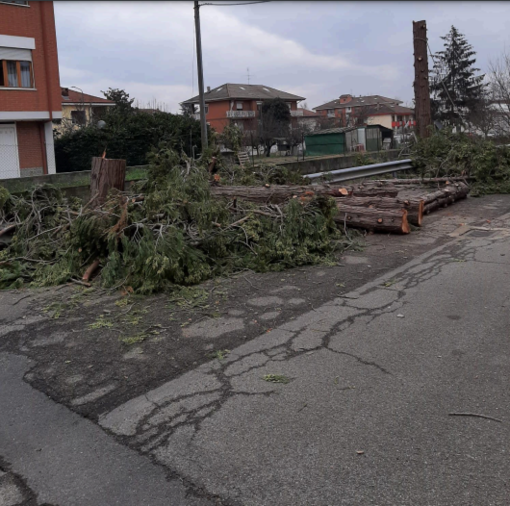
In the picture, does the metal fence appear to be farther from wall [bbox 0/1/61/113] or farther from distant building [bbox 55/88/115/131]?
distant building [bbox 55/88/115/131]

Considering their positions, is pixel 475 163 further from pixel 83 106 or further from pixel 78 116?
pixel 78 116

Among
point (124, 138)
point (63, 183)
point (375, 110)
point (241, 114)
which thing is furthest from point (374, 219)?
point (375, 110)

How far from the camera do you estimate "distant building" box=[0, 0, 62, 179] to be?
26.2 m

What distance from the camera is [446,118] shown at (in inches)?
1916

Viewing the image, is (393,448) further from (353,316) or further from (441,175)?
(441,175)

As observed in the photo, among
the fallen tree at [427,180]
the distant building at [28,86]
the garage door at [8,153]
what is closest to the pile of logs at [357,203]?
the fallen tree at [427,180]

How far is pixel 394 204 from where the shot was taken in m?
9.73

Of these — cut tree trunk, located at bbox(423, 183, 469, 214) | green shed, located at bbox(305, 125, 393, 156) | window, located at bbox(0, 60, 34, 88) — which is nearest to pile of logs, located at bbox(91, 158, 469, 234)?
cut tree trunk, located at bbox(423, 183, 469, 214)

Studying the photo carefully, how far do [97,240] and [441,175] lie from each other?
10.7 metres

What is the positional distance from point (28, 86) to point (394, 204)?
2357cm

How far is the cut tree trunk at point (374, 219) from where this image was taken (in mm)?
9406

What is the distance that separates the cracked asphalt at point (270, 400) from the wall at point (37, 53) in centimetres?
2322

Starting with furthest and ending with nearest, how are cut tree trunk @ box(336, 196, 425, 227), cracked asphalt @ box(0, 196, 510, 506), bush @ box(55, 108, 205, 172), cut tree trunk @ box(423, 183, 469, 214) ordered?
bush @ box(55, 108, 205, 172)
cut tree trunk @ box(423, 183, 469, 214)
cut tree trunk @ box(336, 196, 425, 227)
cracked asphalt @ box(0, 196, 510, 506)

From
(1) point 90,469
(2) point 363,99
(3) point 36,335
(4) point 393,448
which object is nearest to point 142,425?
(1) point 90,469
